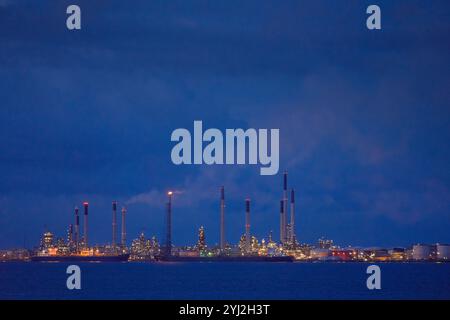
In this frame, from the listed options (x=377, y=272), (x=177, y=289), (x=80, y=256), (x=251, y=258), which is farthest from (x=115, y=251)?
(x=377, y=272)

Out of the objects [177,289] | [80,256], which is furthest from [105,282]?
[80,256]
